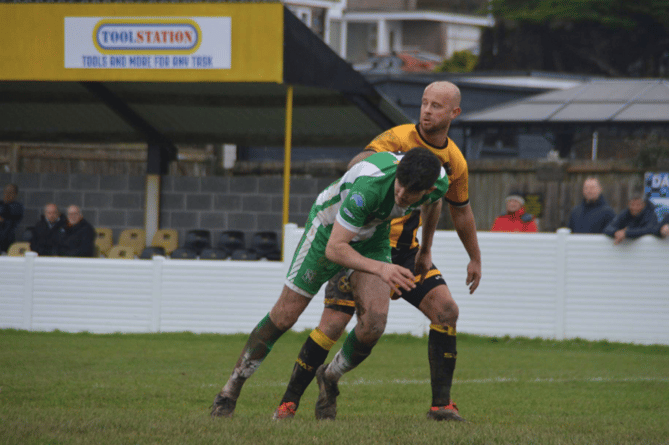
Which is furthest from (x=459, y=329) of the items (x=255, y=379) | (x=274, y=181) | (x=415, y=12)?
(x=415, y=12)

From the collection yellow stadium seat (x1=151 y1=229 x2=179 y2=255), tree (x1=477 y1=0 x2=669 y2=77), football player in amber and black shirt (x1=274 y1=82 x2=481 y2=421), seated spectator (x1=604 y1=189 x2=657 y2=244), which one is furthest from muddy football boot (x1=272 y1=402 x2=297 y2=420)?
tree (x1=477 y1=0 x2=669 y2=77)

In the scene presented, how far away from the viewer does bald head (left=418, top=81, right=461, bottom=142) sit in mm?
5508

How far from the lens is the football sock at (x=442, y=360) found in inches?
223

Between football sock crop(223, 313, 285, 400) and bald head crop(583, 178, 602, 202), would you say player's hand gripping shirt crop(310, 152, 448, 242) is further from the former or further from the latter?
bald head crop(583, 178, 602, 202)

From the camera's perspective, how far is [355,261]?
4.79m

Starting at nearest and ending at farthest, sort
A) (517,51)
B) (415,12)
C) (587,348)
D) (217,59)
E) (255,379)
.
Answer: (255,379) < (587,348) < (217,59) < (517,51) < (415,12)

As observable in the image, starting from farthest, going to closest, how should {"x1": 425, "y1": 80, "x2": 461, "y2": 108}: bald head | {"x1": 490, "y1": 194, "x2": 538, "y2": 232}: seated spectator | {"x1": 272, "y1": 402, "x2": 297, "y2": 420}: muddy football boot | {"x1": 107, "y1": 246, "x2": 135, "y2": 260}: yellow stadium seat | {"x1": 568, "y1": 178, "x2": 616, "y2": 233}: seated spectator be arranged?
{"x1": 107, "y1": 246, "x2": 135, "y2": 260}: yellow stadium seat, {"x1": 490, "y1": 194, "x2": 538, "y2": 232}: seated spectator, {"x1": 568, "y1": 178, "x2": 616, "y2": 233}: seated spectator, {"x1": 272, "y1": 402, "x2": 297, "y2": 420}: muddy football boot, {"x1": 425, "y1": 80, "x2": 461, "y2": 108}: bald head

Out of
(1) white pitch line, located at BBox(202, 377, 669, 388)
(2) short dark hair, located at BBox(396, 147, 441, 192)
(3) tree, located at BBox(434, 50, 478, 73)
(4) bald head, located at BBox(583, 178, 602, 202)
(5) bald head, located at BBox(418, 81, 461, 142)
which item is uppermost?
(3) tree, located at BBox(434, 50, 478, 73)

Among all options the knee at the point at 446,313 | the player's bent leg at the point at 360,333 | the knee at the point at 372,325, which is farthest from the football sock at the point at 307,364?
the knee at the point at 446,313

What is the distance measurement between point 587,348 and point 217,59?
21.7 ft

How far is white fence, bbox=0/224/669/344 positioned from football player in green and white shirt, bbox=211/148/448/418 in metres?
6.07

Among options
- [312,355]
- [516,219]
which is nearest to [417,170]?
[312,355]

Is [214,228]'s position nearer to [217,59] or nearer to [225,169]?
[225,169]

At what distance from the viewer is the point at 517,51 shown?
5138 cm
